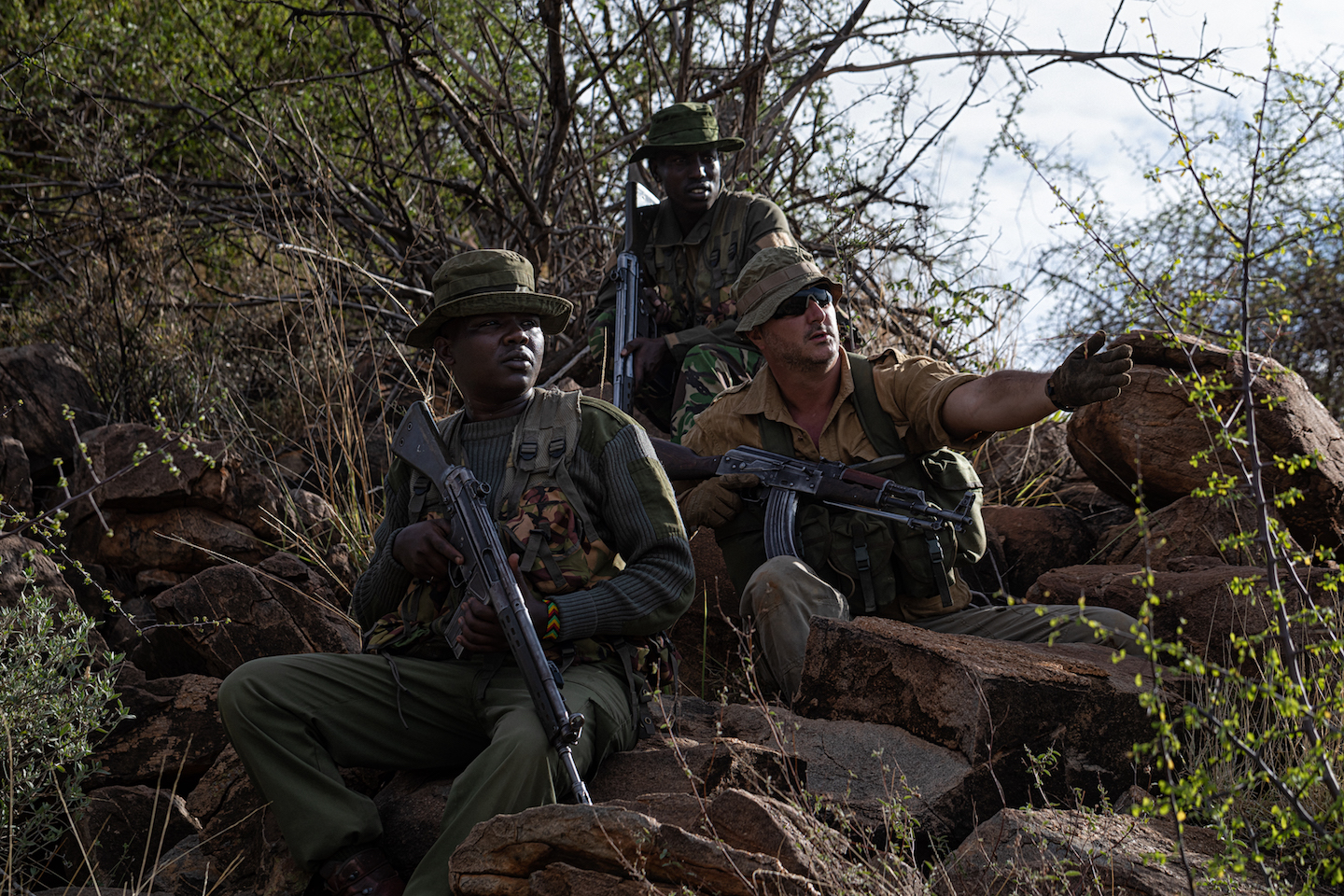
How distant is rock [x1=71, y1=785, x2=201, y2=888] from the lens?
11.1 feet

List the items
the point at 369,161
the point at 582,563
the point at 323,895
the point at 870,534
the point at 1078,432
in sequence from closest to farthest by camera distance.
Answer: the point at 323,895 → the point at 582,563 → the point at 870,534 → the point at 1078,432 → the point at 369,161

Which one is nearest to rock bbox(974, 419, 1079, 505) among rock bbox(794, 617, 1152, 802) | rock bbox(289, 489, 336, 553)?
rock bbox(794, 617, 1152, 802)

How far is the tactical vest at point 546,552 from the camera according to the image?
10.4 ft

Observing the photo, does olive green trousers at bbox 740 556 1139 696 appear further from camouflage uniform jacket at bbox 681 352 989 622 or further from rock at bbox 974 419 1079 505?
rock at bbox 974 419 1079 505

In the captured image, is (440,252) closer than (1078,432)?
No

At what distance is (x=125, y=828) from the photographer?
346 centimetres

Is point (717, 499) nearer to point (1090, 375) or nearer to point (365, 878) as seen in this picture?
point (1090, 375)

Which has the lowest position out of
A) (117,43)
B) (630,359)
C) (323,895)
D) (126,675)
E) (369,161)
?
(323,895)

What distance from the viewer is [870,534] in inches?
156

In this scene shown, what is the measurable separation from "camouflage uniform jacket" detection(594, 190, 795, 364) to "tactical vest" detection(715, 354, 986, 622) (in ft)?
5.01

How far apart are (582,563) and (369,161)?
4.85 meters

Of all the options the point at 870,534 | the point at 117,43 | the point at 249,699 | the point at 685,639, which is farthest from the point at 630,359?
the point at 117,43

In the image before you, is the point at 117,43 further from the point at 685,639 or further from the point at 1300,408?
the point at 1300,408

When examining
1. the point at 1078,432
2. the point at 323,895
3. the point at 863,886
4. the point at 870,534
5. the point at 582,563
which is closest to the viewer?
the point at 863,886
